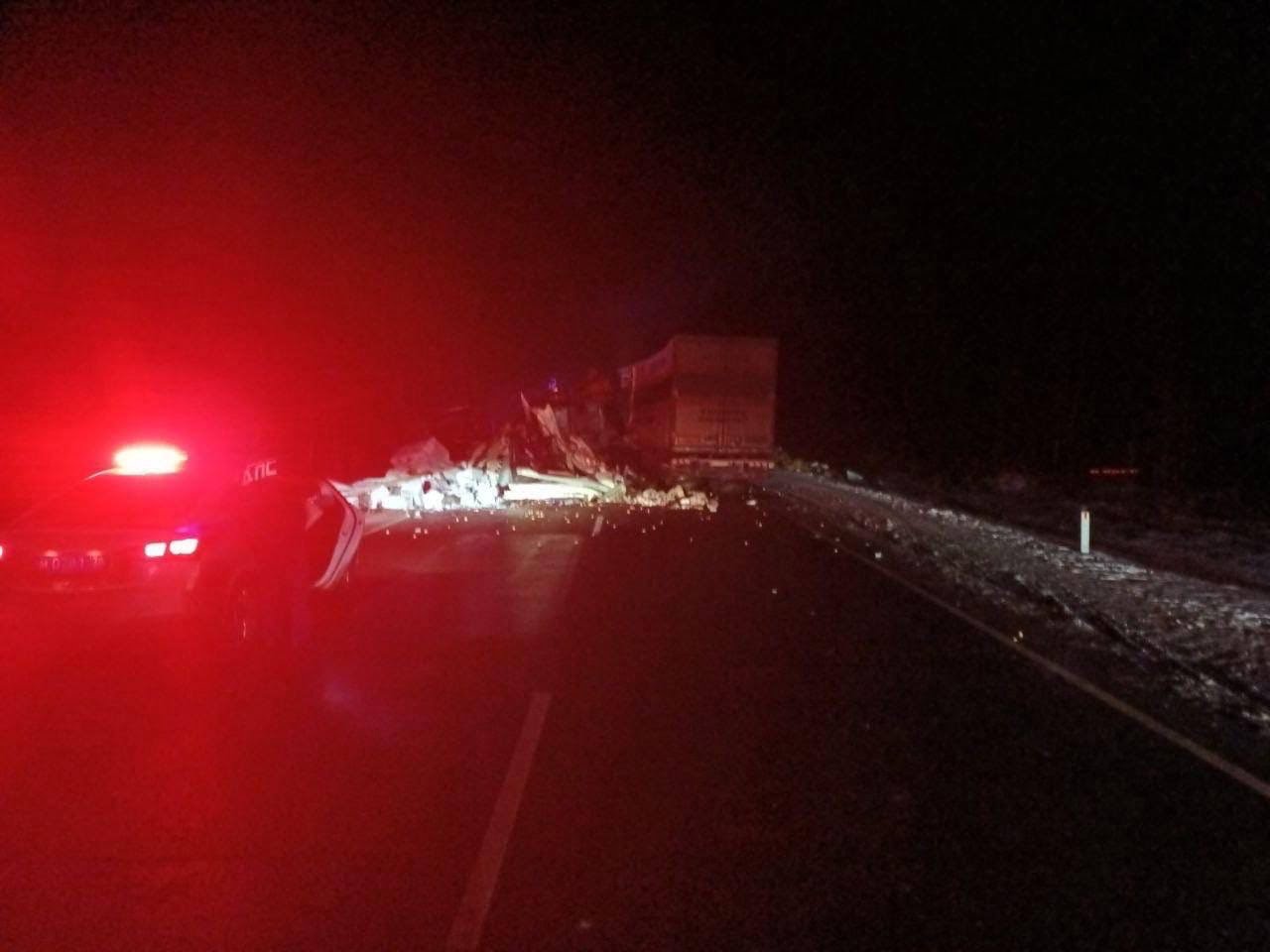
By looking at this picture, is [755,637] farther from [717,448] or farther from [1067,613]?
[717,448]

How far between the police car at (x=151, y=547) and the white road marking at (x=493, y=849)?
10.6 feet

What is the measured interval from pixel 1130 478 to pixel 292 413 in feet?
91.5

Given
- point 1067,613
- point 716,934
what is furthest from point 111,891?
point 1067,613

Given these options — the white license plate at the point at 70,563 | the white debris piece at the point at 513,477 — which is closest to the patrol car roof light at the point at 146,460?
the white license plate at the point at 70,563

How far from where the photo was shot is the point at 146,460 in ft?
36.2

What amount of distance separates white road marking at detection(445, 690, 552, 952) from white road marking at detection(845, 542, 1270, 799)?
157 inches

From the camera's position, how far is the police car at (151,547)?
28.9ft

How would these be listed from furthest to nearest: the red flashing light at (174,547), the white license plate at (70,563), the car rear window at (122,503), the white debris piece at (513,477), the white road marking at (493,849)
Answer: the white debris piece at (513,477)
the car rear window at (122,503)
the red flashing light at (174,547)
the white license plate at (70,563)
the white road marking at (493,849)

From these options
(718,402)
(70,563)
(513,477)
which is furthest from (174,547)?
(718,402)

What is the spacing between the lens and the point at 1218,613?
1222cm

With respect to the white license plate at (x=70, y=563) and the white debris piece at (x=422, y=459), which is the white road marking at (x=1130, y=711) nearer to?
the white license plate at (x=70, y=563)

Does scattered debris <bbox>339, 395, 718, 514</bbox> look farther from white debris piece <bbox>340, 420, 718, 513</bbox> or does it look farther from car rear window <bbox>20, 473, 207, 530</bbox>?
car rear window <bbox>20, 473, 207, 530</bbox>

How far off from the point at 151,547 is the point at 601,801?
184 inches

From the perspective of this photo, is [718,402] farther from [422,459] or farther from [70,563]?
[70,563]
